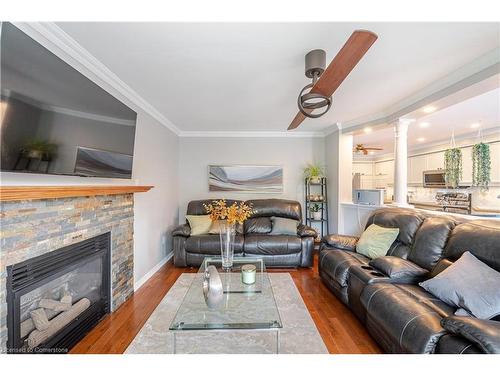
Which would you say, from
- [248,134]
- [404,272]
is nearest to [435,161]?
[248,134]

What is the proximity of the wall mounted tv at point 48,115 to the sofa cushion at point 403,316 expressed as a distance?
2506mm

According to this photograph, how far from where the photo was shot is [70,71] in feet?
5.18

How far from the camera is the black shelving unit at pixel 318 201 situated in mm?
4633

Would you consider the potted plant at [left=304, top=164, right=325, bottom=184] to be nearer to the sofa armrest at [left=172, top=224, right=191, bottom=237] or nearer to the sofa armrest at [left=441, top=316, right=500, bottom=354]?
the sofa armrest at [left=172, top=224, right=191, bottom=237]

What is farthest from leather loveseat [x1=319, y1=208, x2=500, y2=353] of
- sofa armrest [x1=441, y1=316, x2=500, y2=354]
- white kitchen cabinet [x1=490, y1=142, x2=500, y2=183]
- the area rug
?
white kitchen cabinet [x1=490, y1=142, x2=500, y2=183]

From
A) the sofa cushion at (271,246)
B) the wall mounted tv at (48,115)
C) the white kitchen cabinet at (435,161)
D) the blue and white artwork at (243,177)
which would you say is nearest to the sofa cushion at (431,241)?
the sofa cushion at (271,246)

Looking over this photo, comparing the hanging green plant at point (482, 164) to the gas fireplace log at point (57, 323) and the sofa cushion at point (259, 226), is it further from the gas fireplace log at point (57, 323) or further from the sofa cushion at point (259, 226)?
the gas fireplace log at point (57, 323)

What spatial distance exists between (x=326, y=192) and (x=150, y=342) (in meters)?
3.86

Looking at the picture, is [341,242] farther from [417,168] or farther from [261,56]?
[417,168]

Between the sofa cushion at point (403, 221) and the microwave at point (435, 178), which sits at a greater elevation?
the microwave at point (435, 178)

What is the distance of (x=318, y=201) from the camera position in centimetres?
466

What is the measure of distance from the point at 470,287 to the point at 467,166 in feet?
14.7
